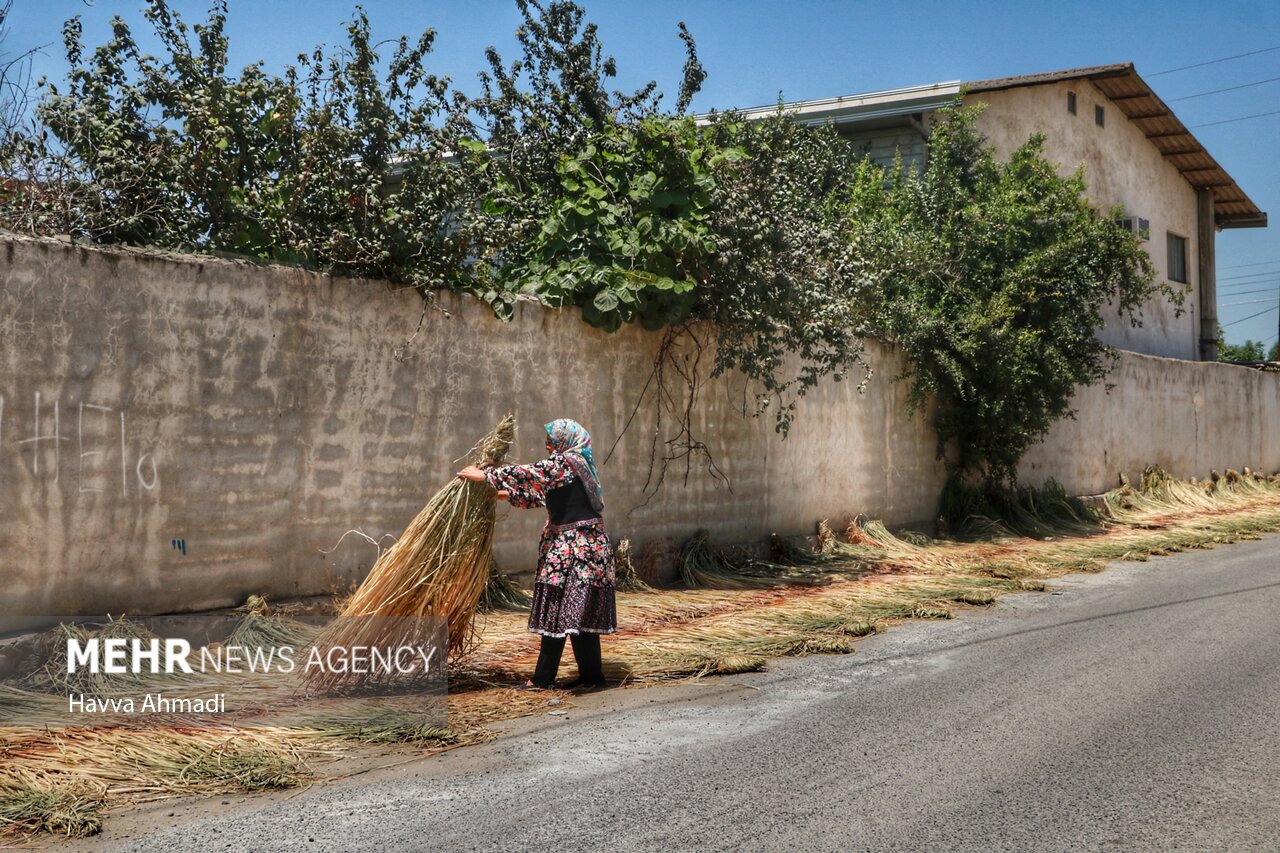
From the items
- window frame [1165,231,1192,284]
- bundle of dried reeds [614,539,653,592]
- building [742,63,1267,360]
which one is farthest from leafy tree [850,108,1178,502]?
window frame [1165,231,1192,284]

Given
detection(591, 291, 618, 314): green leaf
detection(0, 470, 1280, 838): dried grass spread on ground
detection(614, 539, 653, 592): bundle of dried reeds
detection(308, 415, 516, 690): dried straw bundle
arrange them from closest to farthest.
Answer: detection(0, 470, 1280, 838): dried grass spread on ground < detection(308, 415, 516, 690): dried straw bundle < detection(591, 291, 618, 314): green leaf < detection(614, 539, 653, 592): bundle of dried reeds

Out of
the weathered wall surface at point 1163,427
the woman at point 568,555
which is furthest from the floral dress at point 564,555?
the weathered wall surface at point 1163,427

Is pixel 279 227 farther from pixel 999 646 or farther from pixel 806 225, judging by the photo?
pixel 999 646

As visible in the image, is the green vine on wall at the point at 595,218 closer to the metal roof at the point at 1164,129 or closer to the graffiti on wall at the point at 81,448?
the graffiti on wall at the point at 81,448

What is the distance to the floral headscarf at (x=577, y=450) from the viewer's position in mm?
6020

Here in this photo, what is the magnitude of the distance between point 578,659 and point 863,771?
2.00 metres

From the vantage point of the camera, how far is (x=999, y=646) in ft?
24.1

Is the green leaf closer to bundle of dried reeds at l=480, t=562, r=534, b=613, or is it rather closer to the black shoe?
bundle of dried reeds at l=480, t=562, r=534, b=613

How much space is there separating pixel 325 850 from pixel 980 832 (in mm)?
2174

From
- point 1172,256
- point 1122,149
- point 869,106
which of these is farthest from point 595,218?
point 1172,256

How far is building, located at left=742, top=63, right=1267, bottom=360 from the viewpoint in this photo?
17297 millimetres

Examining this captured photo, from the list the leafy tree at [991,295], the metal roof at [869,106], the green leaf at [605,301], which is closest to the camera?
the green leaf at [605,301]

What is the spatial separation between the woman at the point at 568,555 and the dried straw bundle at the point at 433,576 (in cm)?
17

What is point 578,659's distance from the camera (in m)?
6.11
